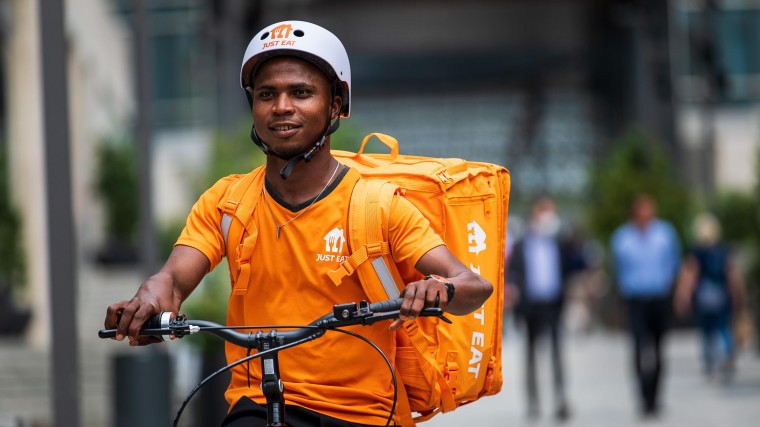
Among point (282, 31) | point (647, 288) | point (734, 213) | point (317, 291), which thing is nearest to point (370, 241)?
point (317, 291)

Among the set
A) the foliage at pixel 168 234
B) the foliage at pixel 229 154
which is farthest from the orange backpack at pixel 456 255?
the foliage at pixel 168 234

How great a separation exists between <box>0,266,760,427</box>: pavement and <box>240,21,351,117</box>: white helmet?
5.97m

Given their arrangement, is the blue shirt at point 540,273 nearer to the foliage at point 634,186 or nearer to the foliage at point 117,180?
the foliage at point 634,186

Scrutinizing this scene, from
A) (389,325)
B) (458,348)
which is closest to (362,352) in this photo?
(389,325)

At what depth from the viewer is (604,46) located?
4759 centimetres

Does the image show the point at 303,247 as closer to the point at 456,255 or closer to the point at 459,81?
the point at 456,255

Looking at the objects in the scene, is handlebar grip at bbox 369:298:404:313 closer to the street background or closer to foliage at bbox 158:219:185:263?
the street background

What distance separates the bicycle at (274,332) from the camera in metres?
3.84

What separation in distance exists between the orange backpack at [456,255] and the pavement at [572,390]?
557 centimetres

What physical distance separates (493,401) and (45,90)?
8.71 m

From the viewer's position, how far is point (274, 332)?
400 cm

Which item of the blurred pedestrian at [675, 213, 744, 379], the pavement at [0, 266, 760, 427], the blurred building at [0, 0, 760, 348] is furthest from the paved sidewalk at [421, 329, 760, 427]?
the blurred building at [0, 0, 760, 348]

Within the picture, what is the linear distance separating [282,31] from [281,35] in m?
0.03

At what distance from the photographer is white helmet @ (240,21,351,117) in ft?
13.8
